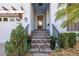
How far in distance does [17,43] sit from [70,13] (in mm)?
1538

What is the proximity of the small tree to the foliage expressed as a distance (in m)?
1.05

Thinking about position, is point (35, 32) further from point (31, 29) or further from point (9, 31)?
point (9, 31)

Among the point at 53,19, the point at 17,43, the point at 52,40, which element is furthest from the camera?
the point at 53,19

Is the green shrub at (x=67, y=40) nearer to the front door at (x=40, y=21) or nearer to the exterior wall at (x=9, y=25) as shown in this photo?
the front door at (x=40, y=21)

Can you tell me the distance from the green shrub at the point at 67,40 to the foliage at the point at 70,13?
0.60 metres

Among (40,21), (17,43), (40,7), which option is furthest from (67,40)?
(17,43)

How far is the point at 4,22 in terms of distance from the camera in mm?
7215

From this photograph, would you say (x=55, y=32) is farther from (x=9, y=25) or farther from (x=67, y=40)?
(x=9, y=25)

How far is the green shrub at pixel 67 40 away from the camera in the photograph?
7.12m

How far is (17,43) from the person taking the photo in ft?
22.6

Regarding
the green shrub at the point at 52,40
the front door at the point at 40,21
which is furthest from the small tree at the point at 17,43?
the green shrub at the point at 52,40

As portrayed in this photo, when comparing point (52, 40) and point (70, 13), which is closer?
point (70, 13)

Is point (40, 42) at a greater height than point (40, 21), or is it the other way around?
point (40, 21)

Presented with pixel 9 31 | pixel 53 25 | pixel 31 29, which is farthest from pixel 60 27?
pixel 9 31
